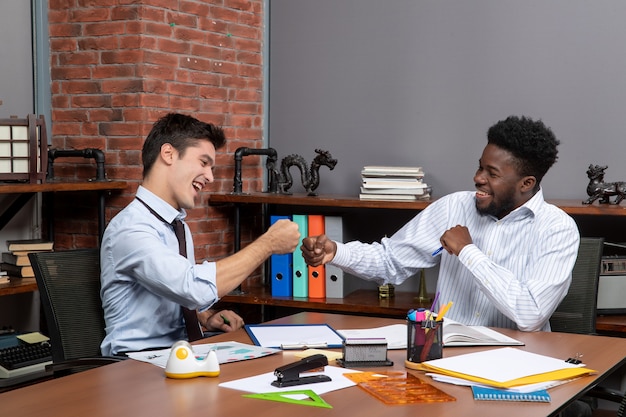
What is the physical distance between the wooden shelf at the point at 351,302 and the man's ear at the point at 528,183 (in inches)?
37.0

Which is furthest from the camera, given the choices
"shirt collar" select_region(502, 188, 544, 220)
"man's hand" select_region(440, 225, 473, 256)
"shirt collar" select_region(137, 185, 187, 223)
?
"shirt collar" select_region(502, 188, 544, 220)

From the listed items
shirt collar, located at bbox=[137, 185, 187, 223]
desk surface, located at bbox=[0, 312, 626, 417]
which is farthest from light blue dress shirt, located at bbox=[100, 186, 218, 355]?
desk surface, located at bbox=[0, 312, 626, 417]

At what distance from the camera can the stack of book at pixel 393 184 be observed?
155 inches

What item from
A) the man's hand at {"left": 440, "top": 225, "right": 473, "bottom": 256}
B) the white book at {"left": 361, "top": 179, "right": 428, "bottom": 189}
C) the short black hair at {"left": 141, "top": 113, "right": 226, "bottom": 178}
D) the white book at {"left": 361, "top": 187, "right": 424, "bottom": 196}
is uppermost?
the short black hair at {"left": 141, "top": 113, "right": 226, "bottom": 178}

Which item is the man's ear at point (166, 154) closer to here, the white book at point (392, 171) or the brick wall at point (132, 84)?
the brick wall at point (132, 84)

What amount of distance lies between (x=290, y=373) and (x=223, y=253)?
8.13 feet

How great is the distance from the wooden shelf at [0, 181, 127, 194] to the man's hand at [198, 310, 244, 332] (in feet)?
3.33

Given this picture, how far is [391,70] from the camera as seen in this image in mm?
4340

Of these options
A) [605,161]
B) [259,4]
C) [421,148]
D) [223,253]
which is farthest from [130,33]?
[605,161]

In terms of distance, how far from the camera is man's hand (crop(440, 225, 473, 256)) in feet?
9.75

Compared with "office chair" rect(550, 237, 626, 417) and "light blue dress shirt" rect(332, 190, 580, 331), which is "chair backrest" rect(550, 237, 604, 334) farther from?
"light blue dress shirt" rect(332, 190, 580, 331)

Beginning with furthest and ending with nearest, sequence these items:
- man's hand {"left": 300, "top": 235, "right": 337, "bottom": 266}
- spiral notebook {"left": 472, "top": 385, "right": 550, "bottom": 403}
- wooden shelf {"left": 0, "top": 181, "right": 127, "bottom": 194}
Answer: wooden shelf {"left": 0, "top": 181, "right": 127, "bottom": 194} < man's hand {"left": 300, "top": 235, "right": 337, "bottom": 266} < spiral notebook {"left": 472, "top": 385, "right": 550, "bottom": 403}

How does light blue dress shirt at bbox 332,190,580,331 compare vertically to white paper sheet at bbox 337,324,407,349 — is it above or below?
above

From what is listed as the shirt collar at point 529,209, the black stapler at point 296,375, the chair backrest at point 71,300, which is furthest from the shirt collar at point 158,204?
the shirt collar at point 529,209
